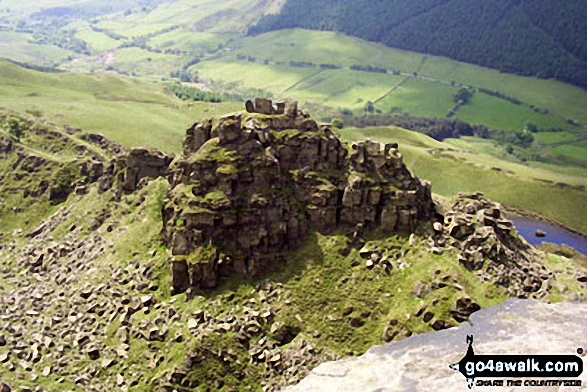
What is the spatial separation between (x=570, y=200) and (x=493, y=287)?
4579 inches

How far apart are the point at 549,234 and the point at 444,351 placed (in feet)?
346

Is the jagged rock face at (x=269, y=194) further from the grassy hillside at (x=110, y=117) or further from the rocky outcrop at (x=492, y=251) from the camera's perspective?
the grassy hillside at (x=110, y=117)

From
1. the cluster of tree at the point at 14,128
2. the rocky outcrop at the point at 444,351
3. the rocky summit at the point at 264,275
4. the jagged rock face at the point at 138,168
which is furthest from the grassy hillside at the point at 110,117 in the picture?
the rocky outcrop at the point at 444,351

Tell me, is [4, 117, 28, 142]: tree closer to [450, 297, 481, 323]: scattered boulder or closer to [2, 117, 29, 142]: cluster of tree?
[2, 117, 29, 142]: cluster of tree

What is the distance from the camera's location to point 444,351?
53938 mm

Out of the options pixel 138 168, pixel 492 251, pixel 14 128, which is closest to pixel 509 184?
pixel 492 251

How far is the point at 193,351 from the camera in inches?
2221

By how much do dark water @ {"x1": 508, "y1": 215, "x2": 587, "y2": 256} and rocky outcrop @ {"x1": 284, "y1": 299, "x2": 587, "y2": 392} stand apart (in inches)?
3319

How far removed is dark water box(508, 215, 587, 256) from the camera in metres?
140

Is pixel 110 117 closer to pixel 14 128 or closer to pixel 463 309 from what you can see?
pixel 14 128

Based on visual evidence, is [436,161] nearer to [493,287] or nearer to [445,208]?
[445,208]

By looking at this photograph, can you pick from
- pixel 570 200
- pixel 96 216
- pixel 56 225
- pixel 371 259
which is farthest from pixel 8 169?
pixel 570 200

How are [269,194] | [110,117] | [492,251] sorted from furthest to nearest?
[110,117] → [269,194] → [492,251]

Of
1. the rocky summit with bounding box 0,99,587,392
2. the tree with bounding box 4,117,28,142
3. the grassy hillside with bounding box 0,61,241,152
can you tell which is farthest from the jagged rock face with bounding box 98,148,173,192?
the grassy hillside with bounding box 0,61,241,152
